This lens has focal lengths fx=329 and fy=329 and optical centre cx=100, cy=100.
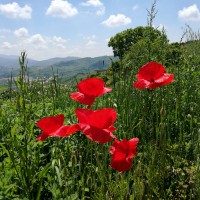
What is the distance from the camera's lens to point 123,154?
1.70 meters

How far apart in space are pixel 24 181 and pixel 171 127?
5.99ft

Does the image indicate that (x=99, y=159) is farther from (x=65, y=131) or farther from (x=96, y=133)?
(x=96, y=133)

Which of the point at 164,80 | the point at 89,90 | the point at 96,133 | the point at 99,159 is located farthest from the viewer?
the point at 99,159

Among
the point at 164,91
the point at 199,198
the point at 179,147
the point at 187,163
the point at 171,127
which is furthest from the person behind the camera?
the point at 164,91

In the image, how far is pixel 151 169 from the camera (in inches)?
73.2

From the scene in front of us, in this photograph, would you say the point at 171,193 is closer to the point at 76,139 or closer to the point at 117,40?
the point at 76,139

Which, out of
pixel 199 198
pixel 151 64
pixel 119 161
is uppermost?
pixel 151 64

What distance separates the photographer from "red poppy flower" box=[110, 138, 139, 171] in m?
1.67

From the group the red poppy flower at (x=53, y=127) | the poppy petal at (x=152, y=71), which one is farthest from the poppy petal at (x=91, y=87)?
the poppy petal at (x=152, y=71)

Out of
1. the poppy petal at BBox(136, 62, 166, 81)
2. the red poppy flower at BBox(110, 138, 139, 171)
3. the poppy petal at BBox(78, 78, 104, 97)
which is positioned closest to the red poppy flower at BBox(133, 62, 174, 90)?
the poppy petal at BBox(136, 62, 166, 81)

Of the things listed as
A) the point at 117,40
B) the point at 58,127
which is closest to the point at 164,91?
the point at 58,127

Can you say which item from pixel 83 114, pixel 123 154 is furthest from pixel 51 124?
pixel 123 154

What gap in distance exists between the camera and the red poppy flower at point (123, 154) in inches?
65.6

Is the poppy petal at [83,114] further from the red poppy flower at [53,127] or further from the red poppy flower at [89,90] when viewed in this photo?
the red poppy flower at [89,90]
